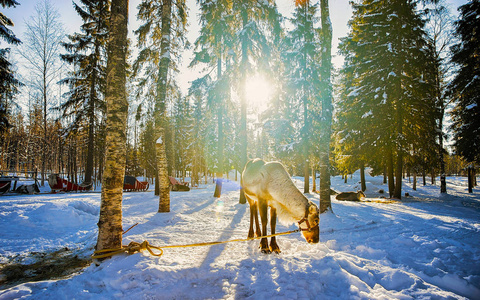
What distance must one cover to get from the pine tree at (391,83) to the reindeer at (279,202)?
46.5 ft

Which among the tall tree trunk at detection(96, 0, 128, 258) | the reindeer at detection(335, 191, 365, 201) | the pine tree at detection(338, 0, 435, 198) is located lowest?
the reindeer at detection(335, 191, 365, 201)

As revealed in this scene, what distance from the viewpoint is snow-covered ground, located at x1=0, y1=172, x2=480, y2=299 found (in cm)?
300

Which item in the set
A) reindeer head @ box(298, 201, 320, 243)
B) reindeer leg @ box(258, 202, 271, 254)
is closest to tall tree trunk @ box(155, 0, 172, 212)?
reindeer leg @ box(258, 202, 271, 254)

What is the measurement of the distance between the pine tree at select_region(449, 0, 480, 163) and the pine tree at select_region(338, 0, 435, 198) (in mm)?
1999

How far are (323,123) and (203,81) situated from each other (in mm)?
9399

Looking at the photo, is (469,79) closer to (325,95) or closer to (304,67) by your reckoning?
(304,67)

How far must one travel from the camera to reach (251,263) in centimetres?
394

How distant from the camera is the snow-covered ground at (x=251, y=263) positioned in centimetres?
300

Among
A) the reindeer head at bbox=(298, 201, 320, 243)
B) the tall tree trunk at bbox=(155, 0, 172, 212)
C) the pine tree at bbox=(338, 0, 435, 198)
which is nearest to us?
the reindeer head at bbox=(298, 201, 320, 243)

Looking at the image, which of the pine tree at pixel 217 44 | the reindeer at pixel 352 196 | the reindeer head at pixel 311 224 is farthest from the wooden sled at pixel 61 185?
the reindeer at pixel 352 196

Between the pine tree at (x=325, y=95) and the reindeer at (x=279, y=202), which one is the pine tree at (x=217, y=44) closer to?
the pine tree at (x=325, y=95)

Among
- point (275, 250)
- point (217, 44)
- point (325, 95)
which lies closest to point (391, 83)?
point (325, 95)

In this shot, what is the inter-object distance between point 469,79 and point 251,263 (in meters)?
21.3

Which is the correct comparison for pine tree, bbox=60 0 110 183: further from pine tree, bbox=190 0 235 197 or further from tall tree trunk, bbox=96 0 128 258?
tall tree trunk, bbox=96 0 128 258
